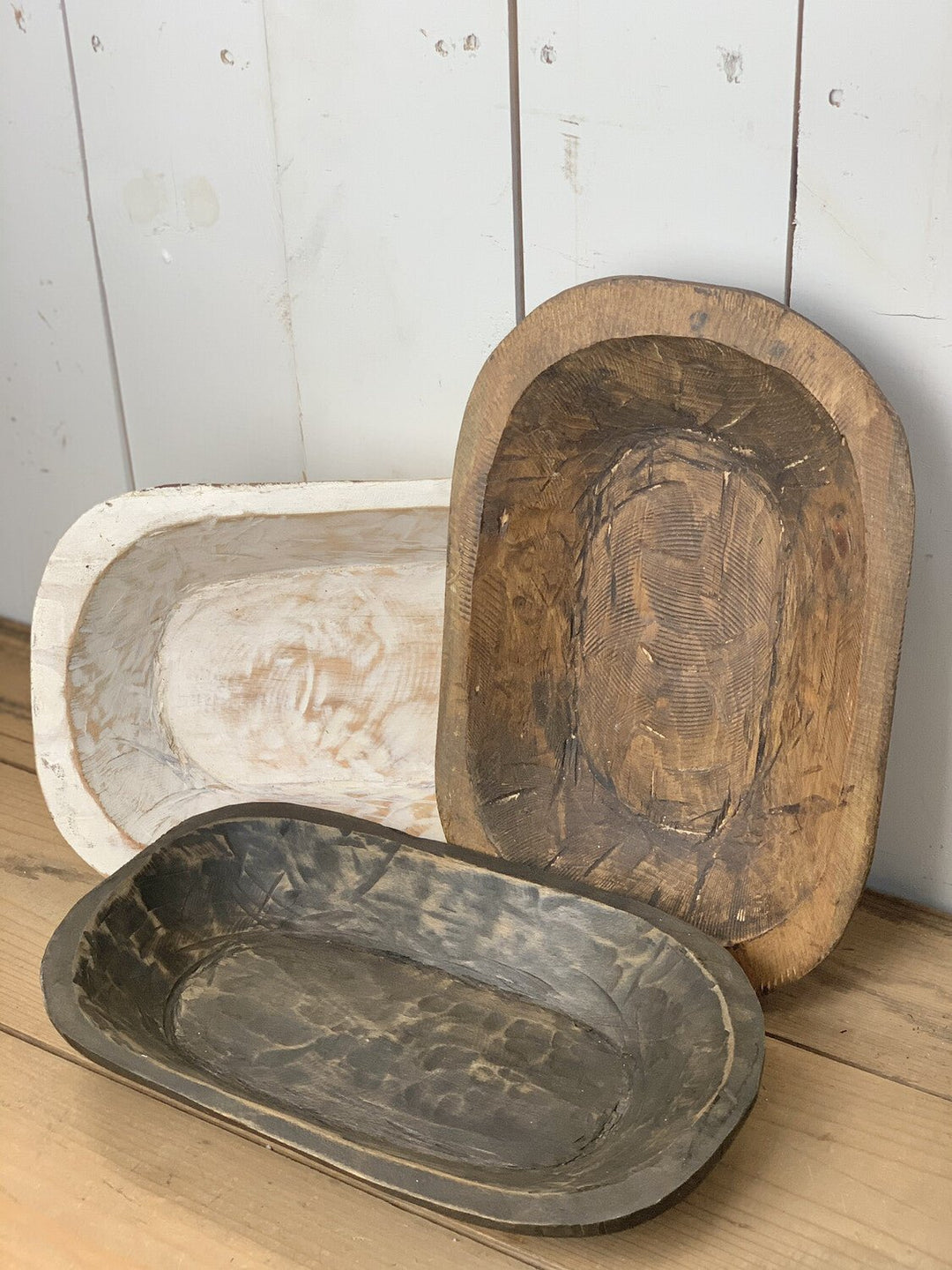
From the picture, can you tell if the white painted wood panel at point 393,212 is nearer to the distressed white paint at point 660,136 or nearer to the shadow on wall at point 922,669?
the distressed white paint at point 660,136

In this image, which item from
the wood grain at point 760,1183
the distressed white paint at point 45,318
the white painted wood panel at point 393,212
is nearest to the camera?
the wood grain at point 760,1183

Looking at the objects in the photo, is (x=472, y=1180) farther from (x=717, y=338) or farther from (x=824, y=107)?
(x=824, y=107)

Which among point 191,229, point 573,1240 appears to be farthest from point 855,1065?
point 191,229

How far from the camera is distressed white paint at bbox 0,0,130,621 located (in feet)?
3.78

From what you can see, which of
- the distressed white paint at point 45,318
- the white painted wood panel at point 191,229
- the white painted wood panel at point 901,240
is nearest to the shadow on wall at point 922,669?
the white painted wood panel at point 901,240

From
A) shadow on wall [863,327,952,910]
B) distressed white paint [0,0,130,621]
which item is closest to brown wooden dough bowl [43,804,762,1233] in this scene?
shadow on wall [863,327,952,910]

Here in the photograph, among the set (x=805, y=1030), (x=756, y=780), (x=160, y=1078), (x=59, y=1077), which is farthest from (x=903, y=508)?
(x=59, y=1077)

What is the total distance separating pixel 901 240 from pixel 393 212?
398 millimetres

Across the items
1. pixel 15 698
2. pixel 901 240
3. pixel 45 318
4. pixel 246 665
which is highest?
pixel 901 240

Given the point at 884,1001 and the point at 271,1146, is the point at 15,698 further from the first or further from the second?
the point at 884,1001

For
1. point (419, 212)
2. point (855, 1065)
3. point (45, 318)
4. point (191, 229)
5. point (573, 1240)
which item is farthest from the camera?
point (45, 318)

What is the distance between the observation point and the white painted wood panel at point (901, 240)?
0.76m

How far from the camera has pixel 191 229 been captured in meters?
1.11

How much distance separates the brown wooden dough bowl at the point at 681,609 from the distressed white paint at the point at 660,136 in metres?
0.11
